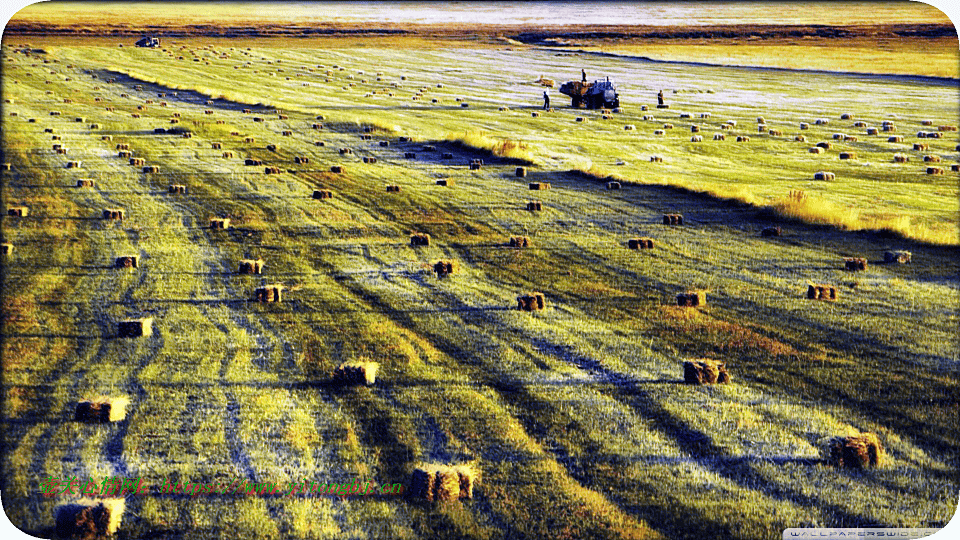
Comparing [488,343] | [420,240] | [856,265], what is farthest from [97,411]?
[856,265]

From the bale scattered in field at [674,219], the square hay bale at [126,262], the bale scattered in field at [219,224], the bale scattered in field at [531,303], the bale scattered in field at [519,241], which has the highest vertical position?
the bale scattered in field at [531,303]

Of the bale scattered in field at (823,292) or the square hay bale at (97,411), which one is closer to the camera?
the square hay bale at (97,411)

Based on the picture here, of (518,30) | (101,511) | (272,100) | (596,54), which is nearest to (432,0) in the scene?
(101,511)

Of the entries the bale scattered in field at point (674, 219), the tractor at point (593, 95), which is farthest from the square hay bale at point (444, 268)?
the tractor at point (593, 95)

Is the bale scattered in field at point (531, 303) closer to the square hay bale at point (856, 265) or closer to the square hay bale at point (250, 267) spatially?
the square hay bale at point (250, 267)

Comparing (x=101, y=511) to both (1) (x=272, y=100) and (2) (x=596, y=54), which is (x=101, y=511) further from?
(2) (x=596, y=54)
